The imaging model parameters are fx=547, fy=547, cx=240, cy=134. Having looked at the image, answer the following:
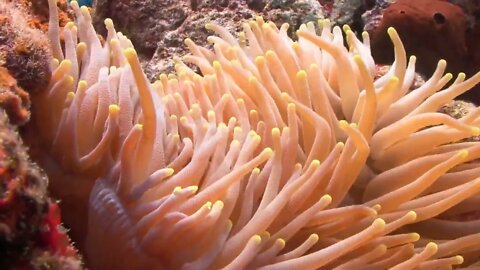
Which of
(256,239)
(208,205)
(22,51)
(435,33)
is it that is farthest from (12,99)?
(435,33)

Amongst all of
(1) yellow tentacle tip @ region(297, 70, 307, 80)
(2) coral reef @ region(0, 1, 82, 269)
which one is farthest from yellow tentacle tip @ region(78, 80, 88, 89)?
(1) yellow tentacle tip @ region(297, 70, 307, 80)

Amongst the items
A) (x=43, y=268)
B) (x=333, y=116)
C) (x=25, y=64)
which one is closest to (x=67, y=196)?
(x=25, y=64)

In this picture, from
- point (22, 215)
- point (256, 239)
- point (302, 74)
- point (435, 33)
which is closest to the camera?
point (22, 215)

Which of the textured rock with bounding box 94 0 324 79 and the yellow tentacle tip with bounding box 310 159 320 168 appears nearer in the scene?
the yellow tentacle tip with bounding box 310 159 320 168

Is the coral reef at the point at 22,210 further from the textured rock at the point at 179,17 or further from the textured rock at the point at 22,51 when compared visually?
the textured rock at the point at 179,17

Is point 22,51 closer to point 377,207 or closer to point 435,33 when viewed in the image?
point 377,207

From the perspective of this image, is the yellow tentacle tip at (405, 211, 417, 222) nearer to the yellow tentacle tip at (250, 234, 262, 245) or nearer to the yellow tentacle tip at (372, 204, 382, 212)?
the yellow tentacle tip at (372, 204, 382, 212)

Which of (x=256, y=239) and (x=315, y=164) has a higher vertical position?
(x=315, y=164)

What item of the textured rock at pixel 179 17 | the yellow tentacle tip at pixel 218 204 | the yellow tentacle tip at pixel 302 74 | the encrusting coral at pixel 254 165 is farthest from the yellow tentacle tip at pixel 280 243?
the textured rock at pixel 179 17

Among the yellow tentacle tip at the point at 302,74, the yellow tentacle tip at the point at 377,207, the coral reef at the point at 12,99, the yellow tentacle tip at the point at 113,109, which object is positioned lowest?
the yellow tentacle tip at the point at 377,207
